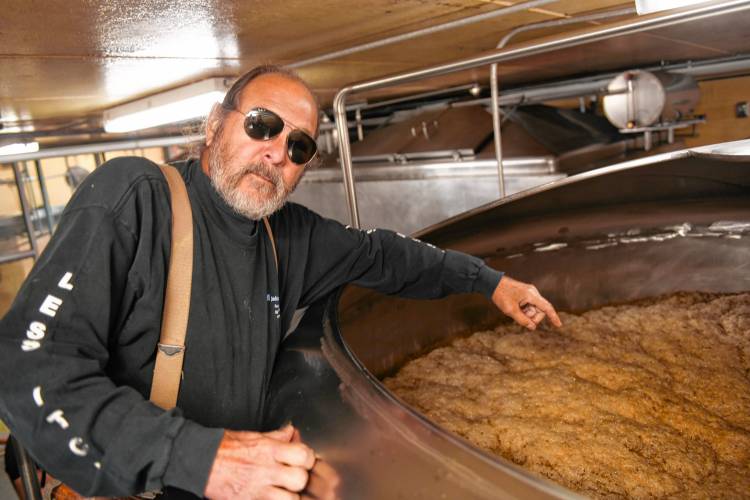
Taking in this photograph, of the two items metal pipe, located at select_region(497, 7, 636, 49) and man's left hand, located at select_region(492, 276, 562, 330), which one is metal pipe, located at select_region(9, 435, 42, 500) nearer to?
man's left hand, located at select_region(492, 276, 562, 330)

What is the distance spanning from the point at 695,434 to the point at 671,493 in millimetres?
283

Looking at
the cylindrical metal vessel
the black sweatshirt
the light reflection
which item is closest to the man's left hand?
the black sweatshirt

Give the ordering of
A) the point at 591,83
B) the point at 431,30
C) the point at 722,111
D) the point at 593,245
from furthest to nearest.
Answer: the point at 722,111, the point at 591,83, the point at 593,245, the point at 431,30

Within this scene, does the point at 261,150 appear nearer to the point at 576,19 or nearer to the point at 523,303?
the point at 523,303

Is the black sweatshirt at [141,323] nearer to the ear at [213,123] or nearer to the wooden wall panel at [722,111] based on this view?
the ear at [213,123]

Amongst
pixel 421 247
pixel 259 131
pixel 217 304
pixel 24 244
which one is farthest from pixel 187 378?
pixel 24 244

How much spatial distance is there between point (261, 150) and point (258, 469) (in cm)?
80

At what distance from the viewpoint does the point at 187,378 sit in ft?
4.30

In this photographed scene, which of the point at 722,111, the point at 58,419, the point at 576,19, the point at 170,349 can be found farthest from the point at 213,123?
the point at 722,111

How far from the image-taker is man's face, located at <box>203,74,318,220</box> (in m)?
1.43

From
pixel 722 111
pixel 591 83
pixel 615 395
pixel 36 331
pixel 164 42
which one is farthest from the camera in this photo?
pixel 722 111

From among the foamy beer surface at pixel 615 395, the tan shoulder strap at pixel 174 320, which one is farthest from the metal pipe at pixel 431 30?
the tan shoulder strap at pixel 174 320

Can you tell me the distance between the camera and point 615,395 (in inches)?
68.0

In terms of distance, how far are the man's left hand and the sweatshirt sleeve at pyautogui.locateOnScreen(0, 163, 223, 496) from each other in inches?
41.5
